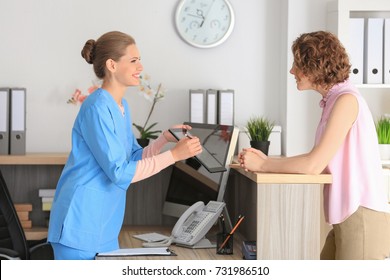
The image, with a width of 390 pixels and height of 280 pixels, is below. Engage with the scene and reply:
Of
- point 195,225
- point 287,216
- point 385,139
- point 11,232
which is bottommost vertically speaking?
point 11,232

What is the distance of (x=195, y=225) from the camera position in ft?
10.4

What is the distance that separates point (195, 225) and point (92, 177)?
1.89 ft

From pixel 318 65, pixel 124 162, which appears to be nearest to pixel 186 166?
pixel 124 162

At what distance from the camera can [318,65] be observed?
263 cm

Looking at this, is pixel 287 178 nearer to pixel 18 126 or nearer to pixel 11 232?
pixel 11 232

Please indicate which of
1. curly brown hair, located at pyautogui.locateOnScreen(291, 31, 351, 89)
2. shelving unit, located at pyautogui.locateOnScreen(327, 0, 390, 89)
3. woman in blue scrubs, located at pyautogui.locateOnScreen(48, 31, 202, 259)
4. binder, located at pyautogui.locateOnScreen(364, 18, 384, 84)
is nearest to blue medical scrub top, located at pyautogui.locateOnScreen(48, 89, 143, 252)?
woman in blue scrubs, located at pyautogui.locateOnScreen(48, 31, 202, 259)

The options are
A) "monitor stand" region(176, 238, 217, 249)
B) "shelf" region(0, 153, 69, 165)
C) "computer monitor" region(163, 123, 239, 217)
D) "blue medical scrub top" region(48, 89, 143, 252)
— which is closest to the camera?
"blue medical scrub top" region(48, 89, 143, 252)

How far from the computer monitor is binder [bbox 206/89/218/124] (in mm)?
530

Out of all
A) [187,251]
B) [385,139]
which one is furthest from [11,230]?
[385,139]

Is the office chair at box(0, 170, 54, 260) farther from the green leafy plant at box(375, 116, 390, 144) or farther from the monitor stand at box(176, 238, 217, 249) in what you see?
the green leafy plant at box(375, 116, 390, 144)

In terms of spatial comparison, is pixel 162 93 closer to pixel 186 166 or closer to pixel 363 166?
pixel 186 166

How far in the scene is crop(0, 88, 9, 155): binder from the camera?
409cm

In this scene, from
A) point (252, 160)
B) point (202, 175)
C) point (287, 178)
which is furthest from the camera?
point (202, 175)

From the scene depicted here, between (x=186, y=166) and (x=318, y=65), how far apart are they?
124 cm
